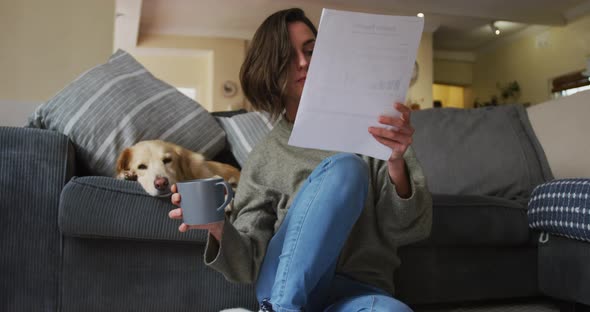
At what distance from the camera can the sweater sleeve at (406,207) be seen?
1.04 metres

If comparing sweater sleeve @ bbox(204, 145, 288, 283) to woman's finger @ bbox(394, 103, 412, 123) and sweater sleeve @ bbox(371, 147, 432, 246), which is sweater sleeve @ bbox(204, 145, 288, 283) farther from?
woman's finger @ bbox(394, 103, 412, 123)

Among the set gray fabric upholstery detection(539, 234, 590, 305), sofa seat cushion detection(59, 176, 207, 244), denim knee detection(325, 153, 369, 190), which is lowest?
gray fabric upholstery detection(539, 234, 590, 305)

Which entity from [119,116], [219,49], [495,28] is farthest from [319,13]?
[119,116]

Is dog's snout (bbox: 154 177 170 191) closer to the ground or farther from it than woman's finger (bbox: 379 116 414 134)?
closer to the ground

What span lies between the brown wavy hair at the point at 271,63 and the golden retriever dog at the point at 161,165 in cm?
34

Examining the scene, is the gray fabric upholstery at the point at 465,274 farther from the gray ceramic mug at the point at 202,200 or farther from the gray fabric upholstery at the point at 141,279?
the gray ceramic mug at the point at 202,200

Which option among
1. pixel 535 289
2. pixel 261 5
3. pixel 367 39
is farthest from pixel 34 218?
pixel 261 5

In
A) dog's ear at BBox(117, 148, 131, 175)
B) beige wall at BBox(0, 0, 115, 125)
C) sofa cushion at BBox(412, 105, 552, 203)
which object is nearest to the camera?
dog's ear at BBox(117, 148, 131, 175)

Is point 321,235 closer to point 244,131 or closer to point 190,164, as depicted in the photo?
point 190,164

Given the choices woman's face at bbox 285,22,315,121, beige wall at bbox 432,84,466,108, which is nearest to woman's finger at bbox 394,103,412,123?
woman's face at bbox 285,22,315,121

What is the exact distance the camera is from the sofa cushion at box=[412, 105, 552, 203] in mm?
1937

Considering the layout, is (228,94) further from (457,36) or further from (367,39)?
(367,39)

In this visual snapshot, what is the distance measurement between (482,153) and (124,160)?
1397 millimetres

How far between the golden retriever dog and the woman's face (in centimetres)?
42
